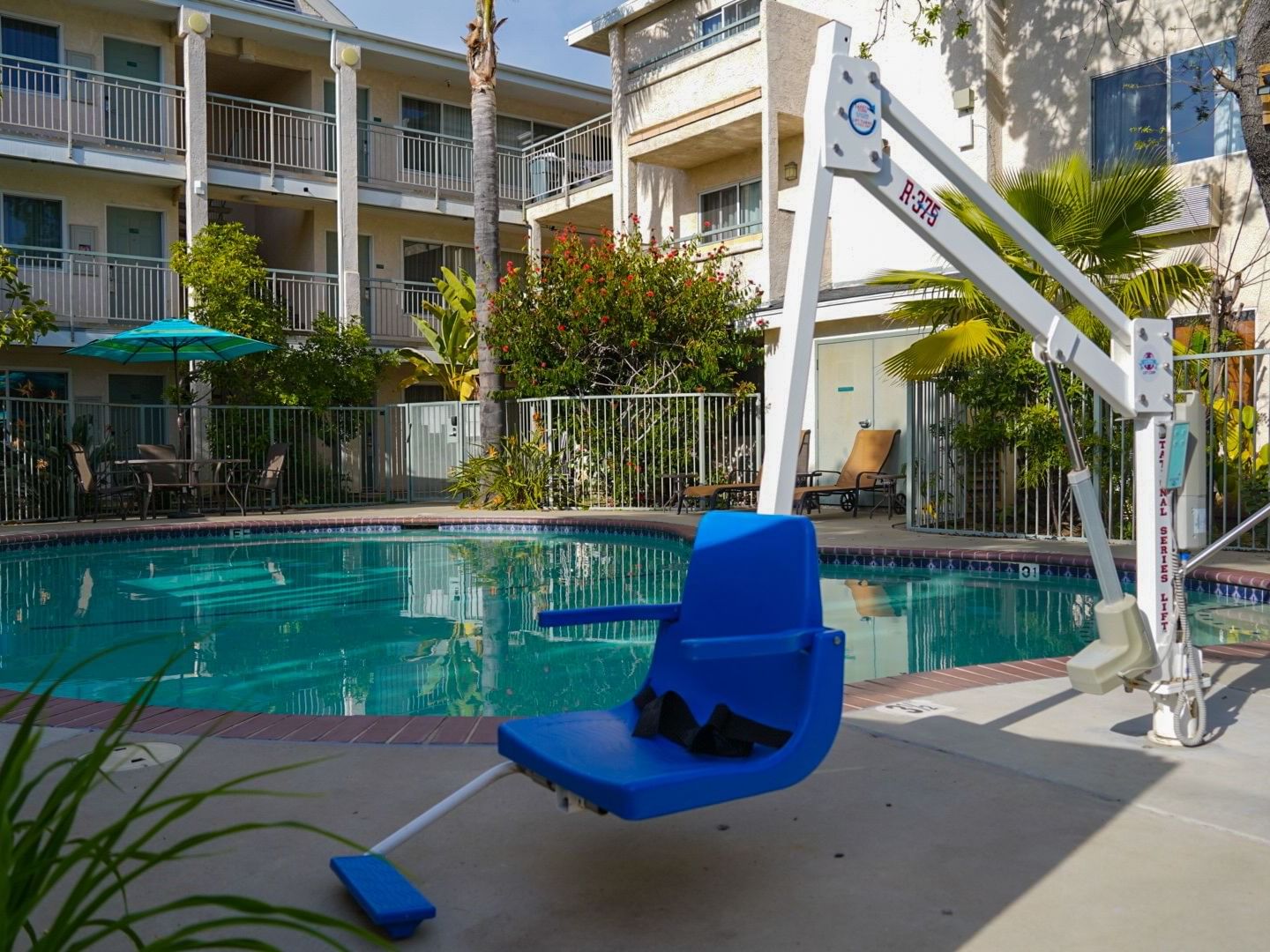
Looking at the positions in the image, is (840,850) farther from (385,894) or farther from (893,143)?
(893,143)

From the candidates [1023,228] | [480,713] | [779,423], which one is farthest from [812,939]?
[480,713]

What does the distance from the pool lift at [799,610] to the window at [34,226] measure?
19216 millimetres

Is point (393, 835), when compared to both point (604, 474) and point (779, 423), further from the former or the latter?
point (604, 474)

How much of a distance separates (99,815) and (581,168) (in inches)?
857

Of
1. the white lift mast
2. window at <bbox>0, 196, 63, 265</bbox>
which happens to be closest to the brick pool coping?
the white lift mast

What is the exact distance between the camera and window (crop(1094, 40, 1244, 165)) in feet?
42.1

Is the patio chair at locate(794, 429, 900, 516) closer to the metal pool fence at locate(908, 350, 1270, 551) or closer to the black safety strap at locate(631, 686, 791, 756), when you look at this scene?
the metal pool fence at locate(908, 350, 1270, 551)

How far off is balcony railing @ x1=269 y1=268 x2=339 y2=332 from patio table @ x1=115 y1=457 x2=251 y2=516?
14.0 feet

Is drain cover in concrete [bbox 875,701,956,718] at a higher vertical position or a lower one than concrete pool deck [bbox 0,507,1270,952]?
higher

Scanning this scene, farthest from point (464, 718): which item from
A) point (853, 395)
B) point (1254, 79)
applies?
point (853, 395)

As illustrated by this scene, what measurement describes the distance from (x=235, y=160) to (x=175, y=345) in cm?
723

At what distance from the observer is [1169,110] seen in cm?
1339

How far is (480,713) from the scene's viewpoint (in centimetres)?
563

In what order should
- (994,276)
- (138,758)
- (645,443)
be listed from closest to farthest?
(994,276)
(138,758)
(645,443)
